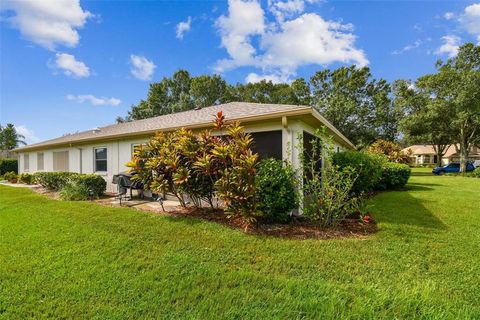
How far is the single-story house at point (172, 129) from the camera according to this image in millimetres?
6602

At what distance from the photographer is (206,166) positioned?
5.90 meters

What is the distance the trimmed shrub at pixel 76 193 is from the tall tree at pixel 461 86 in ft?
100

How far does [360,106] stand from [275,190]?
29145 mm

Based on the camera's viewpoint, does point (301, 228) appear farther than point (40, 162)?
No

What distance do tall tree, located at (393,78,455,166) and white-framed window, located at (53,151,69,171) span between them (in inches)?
1225

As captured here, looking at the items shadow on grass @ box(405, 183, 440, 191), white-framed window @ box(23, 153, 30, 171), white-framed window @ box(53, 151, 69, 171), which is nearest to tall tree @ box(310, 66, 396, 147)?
shadow on grass @ box(405, 183, 440, 191)

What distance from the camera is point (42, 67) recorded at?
40.1ft

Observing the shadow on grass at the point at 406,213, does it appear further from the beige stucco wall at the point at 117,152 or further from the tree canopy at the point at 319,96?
the tree canopy at the point at 319,96

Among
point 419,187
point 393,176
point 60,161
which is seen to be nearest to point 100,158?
point 60,161

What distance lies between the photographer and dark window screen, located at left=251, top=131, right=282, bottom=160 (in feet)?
22.4

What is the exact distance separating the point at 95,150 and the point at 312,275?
12.6 metres

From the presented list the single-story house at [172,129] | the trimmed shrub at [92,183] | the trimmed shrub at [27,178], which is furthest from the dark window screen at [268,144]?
the trimmed shrub at [27,178]

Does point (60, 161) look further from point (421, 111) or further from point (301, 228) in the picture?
point (421, 111)

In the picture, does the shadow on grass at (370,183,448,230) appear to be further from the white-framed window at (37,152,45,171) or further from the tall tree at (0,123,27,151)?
the tall tree at (0,123,27,151)
